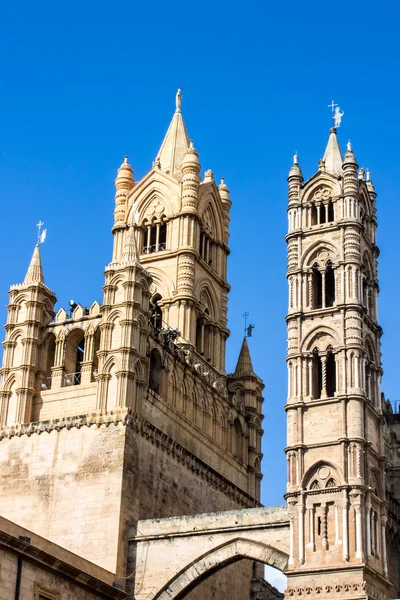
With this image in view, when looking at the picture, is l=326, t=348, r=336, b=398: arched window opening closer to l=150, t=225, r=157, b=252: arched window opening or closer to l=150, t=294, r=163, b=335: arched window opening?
l=150, t=294, r=163, b=335: arched window opening

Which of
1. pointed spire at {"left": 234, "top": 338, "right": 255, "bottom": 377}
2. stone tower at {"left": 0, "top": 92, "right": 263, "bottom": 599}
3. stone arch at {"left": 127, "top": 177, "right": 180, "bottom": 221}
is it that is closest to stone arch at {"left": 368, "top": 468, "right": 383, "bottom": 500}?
stone tower at {"left": 0, "top": 92, "right": 263, "bottom": 599}

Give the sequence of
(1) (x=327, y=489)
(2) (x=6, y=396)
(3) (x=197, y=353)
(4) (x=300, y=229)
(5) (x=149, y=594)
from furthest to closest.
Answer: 1. (3) (x=197, y=353)
2. (2) (x=6, y=396)
3. (4) (x=300, y=229)
4. (5) (x=149, y=594)
5. (1) (x=327, y=489)

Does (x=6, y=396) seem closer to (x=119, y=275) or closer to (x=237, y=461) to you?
(x=119, y=275)

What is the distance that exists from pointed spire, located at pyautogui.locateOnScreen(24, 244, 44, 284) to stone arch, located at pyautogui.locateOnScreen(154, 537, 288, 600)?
17575 mm

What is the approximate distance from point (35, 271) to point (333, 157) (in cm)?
1623

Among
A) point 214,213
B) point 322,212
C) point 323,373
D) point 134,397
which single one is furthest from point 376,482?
point 214,213

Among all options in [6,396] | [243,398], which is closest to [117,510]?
[6,396]

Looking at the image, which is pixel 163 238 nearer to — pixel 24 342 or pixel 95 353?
pixel 95 353

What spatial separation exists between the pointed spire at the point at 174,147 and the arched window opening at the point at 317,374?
23.6 m

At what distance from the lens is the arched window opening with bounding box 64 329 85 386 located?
186ft

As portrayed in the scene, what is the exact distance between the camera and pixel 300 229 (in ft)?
171

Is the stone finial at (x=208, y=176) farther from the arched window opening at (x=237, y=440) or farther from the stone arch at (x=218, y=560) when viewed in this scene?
the stone arch at (x=218, y=560)

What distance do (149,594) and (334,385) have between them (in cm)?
1178

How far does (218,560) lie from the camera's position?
157 ft
